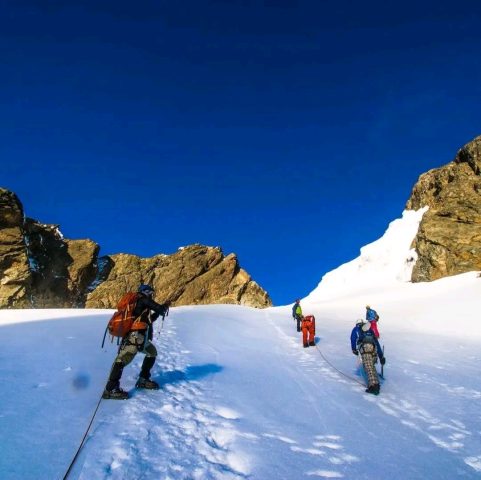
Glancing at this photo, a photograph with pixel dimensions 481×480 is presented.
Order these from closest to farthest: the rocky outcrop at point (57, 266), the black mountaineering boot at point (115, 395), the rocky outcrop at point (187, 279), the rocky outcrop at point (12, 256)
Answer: the black mountaineering boot at point (115, 395), the rocky outcrop at point (12, 256), the rocky outcrop at point (57, 266), the rocky outcrop at point (187, 279)

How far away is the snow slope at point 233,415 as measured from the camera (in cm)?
517

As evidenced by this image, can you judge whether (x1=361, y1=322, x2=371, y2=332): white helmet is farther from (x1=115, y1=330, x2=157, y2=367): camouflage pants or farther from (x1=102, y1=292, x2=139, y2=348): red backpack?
(x1=102, y1=292, x2=139, y2=348): red backpack

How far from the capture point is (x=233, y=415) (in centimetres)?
726

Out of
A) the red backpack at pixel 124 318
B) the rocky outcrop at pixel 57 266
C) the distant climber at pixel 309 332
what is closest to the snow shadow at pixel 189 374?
the red backpack at pixel 124 318

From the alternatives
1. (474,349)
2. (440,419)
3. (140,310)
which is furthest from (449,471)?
(474,349)

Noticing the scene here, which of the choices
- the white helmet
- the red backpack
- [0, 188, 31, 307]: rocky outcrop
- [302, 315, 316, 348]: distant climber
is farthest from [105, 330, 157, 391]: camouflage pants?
[0, 188, 31, 307]: rocky outcrop

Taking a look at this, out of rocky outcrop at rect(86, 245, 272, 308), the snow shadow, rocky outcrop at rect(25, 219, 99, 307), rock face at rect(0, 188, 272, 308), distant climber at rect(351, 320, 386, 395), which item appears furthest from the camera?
rocky outcrop at rect(86, 245, 272, 308)

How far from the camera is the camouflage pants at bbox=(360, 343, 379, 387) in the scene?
9.69 metres

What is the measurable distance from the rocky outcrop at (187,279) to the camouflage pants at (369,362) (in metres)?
85.4

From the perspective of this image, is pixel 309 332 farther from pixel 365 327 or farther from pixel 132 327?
Answer: pixel 132 327

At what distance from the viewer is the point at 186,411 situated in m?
7.21

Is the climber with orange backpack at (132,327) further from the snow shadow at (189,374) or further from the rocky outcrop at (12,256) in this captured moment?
the rocky outcrop at (12,256)

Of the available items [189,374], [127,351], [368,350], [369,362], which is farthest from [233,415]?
[368,350]

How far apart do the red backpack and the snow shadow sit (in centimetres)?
199
